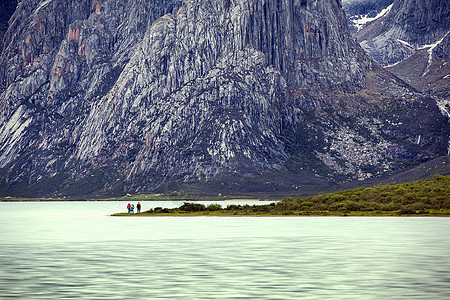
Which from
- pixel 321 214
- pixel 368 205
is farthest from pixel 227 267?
pixel 368 205

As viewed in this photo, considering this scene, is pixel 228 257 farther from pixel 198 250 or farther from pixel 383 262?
pixel 383 262

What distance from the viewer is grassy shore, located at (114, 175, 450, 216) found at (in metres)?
164

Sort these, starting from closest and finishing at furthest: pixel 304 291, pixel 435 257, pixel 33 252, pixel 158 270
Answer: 1. pixel 304 291
2. pixel 158 270
3. pixel 435 257
4. pixel 33 252

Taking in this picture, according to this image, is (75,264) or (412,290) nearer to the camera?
(412,290)

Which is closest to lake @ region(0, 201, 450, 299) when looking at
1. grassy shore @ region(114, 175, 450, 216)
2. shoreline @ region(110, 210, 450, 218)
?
shoreline @ region(110, 210, 450, 218)

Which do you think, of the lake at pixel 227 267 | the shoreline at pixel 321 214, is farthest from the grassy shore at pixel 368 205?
the lake at pixel 227 267

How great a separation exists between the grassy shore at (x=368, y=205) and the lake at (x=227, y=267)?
74519mm

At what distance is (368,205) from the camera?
175 meters

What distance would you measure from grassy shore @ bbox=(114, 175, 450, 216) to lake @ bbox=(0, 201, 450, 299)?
7452 cm

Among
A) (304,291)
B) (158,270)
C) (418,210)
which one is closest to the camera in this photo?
(304,291)

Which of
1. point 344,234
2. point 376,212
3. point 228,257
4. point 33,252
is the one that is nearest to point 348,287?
point 228,257

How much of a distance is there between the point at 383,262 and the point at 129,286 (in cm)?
2522

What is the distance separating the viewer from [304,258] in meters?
62.8

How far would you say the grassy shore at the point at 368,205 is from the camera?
538 ft
